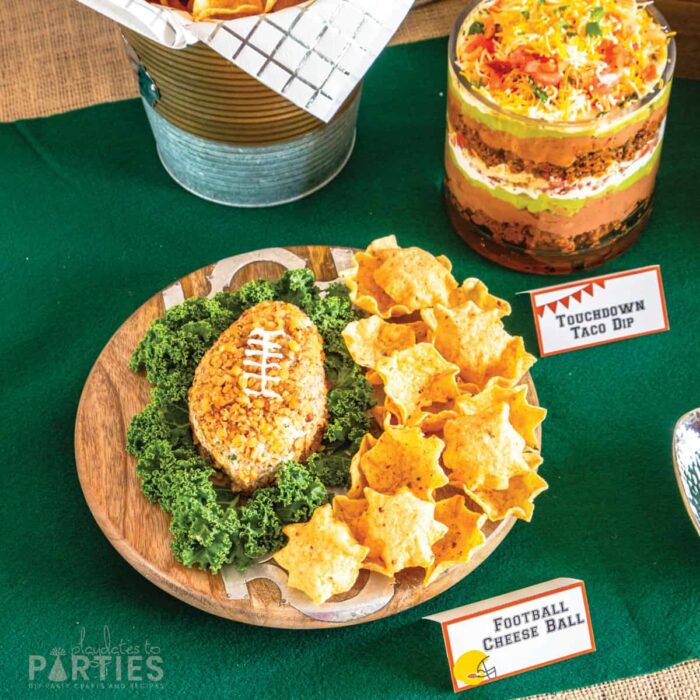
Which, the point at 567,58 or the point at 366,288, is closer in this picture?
the point at 567,58

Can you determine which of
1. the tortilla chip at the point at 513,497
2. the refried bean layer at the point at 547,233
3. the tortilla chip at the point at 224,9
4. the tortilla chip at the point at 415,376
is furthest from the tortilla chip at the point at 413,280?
the tortilla chip at the point at 224,9

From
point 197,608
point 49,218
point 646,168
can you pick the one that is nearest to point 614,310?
point 646,168

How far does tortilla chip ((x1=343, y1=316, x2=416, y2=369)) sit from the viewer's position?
160cm

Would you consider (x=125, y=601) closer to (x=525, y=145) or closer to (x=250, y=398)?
(x=250, y=398)

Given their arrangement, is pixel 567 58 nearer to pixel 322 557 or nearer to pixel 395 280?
pixel 395 280

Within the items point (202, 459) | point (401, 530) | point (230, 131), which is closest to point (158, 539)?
point (202, 459)

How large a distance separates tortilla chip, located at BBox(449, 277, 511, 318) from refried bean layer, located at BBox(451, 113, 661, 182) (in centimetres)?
22

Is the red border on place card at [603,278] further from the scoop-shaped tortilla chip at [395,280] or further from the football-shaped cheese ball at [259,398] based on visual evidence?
the football-shaped cheese ball at [259,398]

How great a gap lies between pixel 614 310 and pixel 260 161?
0.78m

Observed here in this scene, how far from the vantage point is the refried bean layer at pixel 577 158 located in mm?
1672

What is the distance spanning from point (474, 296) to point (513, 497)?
15.8 inches

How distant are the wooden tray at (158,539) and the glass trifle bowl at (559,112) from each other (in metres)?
0.40

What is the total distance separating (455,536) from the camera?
1.43m

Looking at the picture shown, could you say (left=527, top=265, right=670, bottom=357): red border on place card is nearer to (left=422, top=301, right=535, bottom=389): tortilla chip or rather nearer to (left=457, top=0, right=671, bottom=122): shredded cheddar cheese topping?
(left=422, top=301, right=535, bottom=389): tortilla chip
